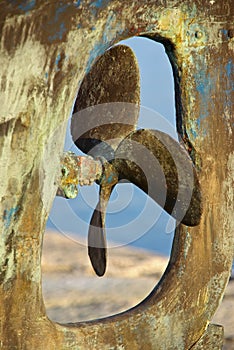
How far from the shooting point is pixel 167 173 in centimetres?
297

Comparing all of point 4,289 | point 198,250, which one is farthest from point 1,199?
point 198,250

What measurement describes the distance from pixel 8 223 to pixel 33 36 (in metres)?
0.55

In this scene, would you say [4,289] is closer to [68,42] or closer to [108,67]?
[68,42]

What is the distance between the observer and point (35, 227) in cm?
273

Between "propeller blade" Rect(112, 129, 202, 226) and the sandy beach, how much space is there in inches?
60.5

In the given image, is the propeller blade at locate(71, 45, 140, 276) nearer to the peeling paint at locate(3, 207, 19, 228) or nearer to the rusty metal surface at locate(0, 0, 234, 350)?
the rusty metal surface at locate(0, 0, 234, 350)

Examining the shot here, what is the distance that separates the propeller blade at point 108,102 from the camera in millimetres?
3557

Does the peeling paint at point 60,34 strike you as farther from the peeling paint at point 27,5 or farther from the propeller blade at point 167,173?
the propeller blade at point 167,173

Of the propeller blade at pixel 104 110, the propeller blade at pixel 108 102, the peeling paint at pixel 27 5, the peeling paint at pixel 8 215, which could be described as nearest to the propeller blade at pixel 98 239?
the propeller blade at pixel 104 110

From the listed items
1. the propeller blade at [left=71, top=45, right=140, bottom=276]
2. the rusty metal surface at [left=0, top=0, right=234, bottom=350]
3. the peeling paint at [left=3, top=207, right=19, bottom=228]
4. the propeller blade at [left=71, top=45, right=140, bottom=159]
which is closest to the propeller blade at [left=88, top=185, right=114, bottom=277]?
the propeller blade at [left=71, top=45, right=140, bottom=276]

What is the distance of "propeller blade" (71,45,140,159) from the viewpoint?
11.7 ft

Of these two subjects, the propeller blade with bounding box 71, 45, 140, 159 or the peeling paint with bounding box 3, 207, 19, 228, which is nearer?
the peeling paint with bounding box 3, 207, 19, 228

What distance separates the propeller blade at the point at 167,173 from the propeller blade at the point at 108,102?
1.44 feet

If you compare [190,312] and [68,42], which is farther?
[190,312]
